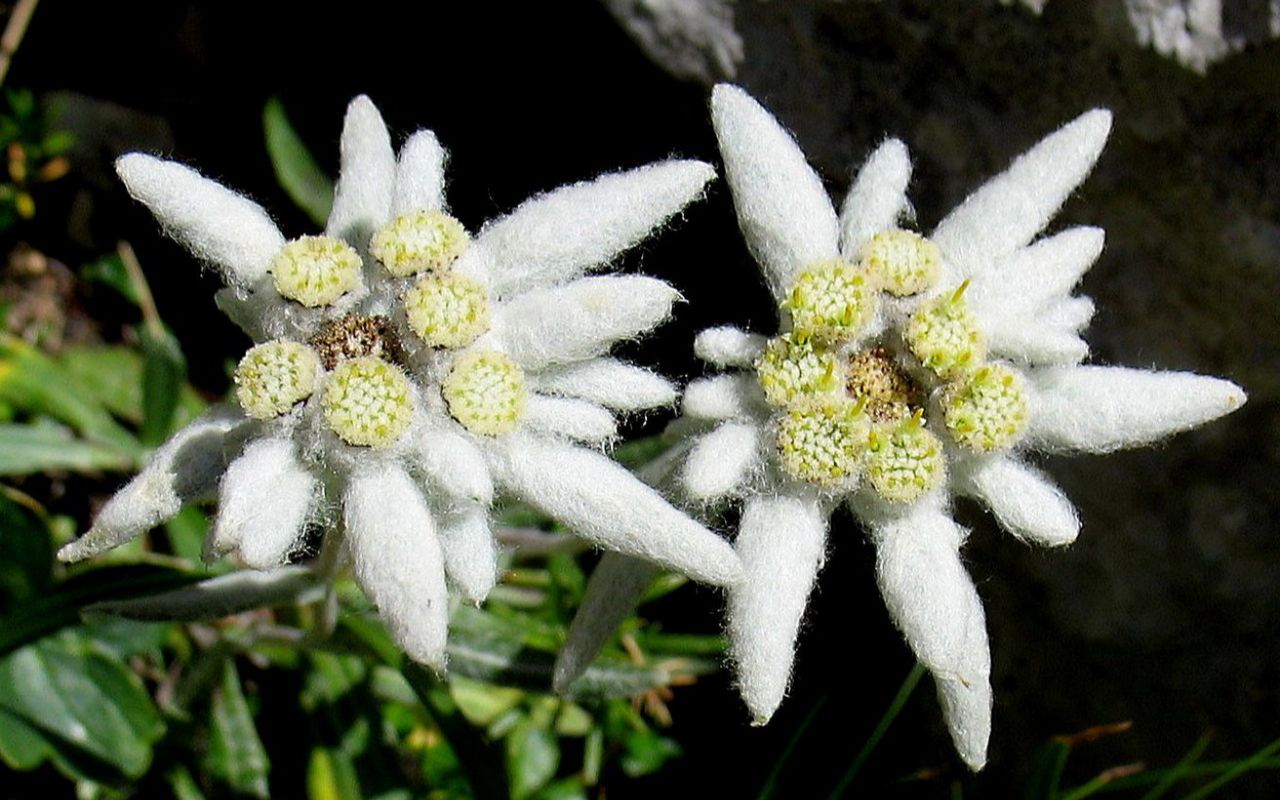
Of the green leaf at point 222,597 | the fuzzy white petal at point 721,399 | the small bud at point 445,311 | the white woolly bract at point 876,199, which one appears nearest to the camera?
the small bud at point 445,311

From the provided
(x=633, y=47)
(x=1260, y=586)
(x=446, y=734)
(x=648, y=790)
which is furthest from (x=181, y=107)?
(x=1260, y=586)

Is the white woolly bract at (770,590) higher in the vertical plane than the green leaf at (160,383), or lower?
higher

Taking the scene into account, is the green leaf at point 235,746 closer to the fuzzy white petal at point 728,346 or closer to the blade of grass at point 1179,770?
the fuzzy white petal at point 728,346

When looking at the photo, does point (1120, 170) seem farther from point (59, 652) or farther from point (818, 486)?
point (59, 652)

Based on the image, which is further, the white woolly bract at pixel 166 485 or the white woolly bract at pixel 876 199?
the white woolly bract at pixel 876 199

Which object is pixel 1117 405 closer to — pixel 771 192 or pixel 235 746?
pixel 771 192

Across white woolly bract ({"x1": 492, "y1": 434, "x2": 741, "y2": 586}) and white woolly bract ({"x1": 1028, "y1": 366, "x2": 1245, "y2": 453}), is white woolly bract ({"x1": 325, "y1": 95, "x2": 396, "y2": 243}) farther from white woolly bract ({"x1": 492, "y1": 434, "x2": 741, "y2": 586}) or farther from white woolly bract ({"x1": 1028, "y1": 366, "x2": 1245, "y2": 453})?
white woolly bract ({"x1": 1028, "y1": 366, "x2": 1245, "y2": 453})

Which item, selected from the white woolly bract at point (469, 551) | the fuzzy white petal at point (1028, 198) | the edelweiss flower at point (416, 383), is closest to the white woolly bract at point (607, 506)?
the edelweiss flower at point (416, 383)
